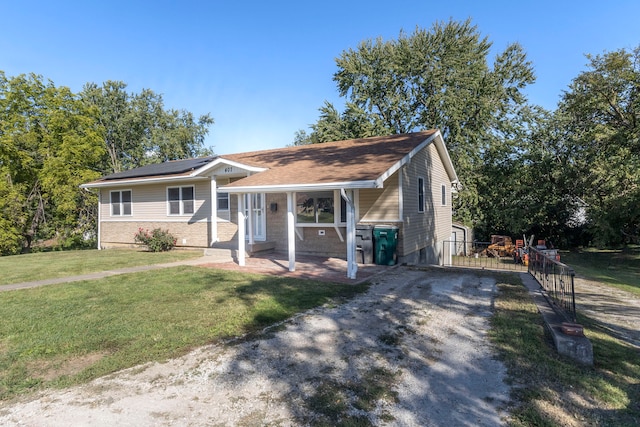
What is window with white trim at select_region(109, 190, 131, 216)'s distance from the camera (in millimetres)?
16562

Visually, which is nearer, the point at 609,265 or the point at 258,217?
the point at 258,217

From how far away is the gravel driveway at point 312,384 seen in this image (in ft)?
9.33

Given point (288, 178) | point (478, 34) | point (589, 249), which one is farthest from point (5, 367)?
point (478, 34)

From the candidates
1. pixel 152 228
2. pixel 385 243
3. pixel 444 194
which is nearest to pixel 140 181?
pixel 152 228

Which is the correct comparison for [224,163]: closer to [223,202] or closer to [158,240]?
[223,202]

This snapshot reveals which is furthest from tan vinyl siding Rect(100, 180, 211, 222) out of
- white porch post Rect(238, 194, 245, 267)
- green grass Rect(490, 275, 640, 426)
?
green grass Rect(490, 275, 640, 426)

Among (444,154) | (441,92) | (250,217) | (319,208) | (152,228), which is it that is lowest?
(152,228)

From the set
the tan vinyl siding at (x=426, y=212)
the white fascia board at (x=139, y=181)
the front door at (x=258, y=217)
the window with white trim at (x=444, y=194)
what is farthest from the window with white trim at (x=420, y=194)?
the white fascia board at (x=139, y=181)

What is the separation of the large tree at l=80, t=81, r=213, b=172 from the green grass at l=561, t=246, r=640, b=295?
31.9 meters

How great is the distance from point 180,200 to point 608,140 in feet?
66.1

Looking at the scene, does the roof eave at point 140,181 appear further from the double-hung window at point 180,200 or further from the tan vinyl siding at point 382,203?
the tan vinyl siding at point 382,203

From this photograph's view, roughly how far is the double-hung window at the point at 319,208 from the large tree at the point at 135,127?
83.9 feet

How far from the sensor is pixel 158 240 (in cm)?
1400

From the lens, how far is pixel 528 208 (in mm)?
20719
